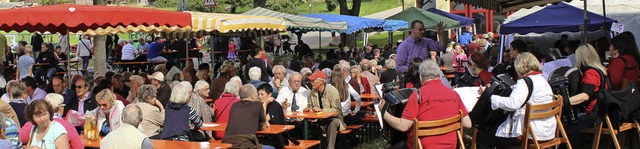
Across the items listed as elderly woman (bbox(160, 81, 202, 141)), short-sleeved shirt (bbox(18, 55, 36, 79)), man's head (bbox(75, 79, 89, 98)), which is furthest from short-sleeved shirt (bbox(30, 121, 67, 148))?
short-sleeved shirt (bbox(18, 55, 36, 79))

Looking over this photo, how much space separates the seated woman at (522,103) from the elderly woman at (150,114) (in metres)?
3.05

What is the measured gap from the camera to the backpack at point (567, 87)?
7031 millimetres

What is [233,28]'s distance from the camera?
1057 cm

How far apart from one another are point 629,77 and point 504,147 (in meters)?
2.11

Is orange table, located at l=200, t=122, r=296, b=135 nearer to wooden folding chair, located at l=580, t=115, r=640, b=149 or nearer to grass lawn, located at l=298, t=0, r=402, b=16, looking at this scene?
wooden folding chair, located at l=580, t=115, r=640, b=149

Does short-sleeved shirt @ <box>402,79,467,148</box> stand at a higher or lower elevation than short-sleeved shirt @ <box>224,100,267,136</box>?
higher

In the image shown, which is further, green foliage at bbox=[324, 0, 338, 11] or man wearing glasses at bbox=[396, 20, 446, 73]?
green foliage at bbox=[324, 0, 338, 11]

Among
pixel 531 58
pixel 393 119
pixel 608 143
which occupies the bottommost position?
pixel 608 143

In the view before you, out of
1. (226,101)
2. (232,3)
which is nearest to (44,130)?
(226,101)

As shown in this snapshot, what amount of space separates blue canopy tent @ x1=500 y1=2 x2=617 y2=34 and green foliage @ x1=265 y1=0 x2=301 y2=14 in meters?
32.6

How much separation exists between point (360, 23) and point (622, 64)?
1210 centimetres

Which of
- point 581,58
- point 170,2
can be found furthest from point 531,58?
point 170,2

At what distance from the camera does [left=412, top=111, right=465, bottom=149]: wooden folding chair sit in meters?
5.83

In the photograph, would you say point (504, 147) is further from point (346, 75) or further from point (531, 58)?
point (346, 75)
